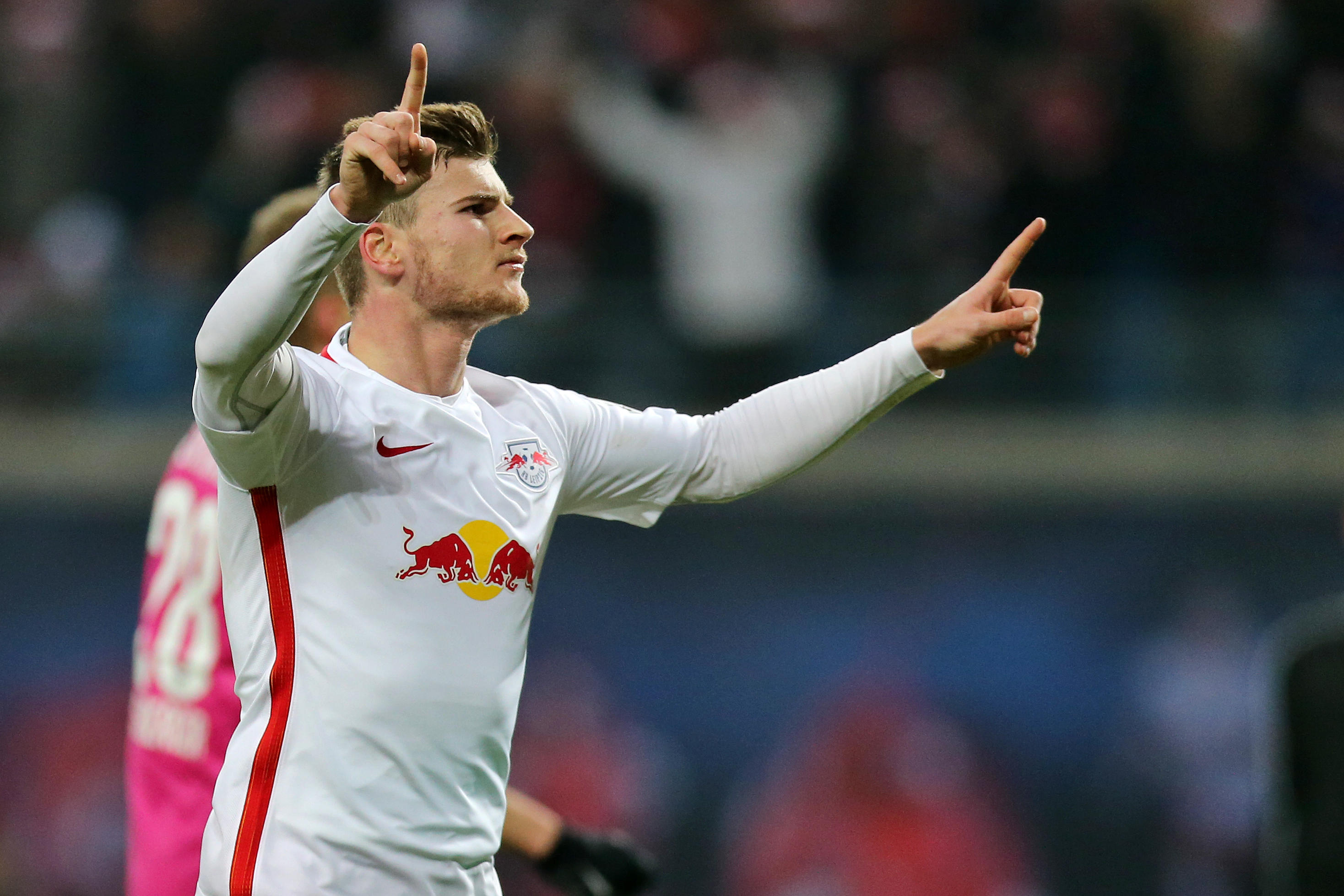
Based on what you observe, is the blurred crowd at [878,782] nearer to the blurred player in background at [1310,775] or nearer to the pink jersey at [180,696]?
the pink jersey at [180,696]

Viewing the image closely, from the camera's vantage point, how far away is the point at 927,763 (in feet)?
27.5

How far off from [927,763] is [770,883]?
0.94 m

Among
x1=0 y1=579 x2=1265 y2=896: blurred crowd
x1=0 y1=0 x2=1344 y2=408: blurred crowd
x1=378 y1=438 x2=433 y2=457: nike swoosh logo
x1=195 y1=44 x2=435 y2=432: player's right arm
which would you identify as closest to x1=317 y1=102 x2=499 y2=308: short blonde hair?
x1=378 y1=438 x2=433 y2=457: nike swoosh logo

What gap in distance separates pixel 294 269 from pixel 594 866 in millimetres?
1939

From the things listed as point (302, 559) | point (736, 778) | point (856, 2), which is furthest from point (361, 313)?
point (856, 2)

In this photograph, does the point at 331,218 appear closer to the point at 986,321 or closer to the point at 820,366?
the point at 986,321

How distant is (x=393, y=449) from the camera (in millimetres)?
3115

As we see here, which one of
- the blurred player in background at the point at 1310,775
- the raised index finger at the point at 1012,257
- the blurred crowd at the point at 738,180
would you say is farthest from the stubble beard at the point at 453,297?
the blurred crowd at the point at 738,180

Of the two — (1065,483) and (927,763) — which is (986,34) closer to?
(1065,483)

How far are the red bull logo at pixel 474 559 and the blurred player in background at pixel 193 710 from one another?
2.36ft

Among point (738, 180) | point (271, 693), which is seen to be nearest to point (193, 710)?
point (271, 693)

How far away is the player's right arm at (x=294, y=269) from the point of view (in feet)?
8.87

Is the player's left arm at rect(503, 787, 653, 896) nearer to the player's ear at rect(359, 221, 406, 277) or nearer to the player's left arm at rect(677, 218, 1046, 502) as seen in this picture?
the player's left arm at rect(677, 218, 1046, 502)

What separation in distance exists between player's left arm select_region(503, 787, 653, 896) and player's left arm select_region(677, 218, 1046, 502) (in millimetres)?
977
